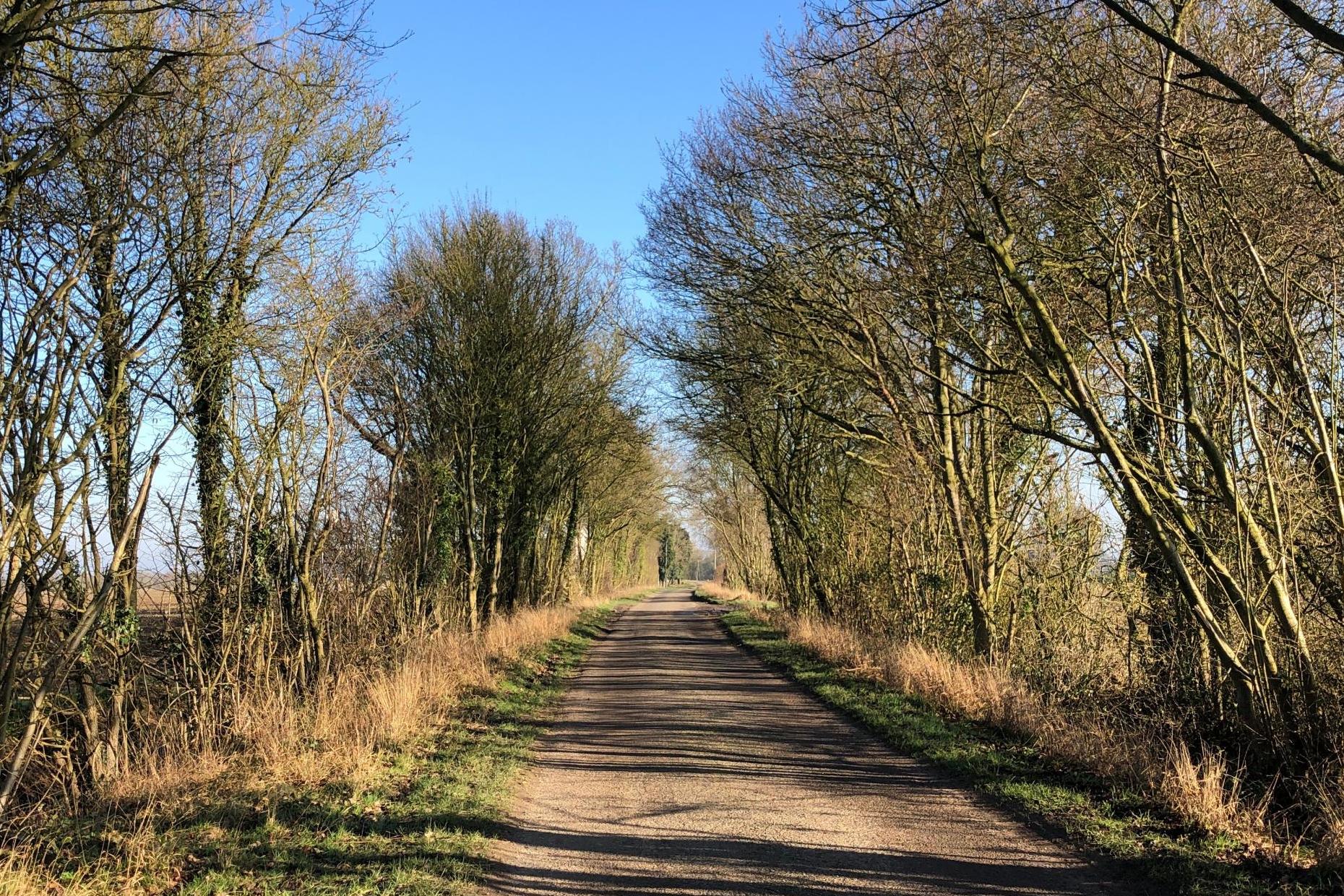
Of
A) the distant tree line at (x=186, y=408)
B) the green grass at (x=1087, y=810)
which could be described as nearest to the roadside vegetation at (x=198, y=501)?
the distant tree line at (x=186, y=408)

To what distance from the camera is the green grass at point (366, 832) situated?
4.91m

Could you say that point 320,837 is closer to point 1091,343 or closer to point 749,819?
point 749,819

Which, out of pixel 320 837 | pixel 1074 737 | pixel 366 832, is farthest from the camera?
pixel 1074 737

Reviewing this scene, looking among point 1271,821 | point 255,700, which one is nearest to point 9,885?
point 255,700

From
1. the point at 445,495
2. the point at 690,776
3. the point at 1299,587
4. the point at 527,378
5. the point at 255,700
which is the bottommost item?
the point at 690,776

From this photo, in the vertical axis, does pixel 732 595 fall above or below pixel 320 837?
below

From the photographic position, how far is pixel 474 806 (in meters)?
6.43

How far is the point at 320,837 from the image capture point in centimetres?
564

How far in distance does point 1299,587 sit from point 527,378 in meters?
16.1

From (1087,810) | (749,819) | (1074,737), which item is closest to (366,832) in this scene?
(749,819)

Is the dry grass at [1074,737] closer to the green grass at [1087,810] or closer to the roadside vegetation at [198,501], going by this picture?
the green grass at [1087,810]

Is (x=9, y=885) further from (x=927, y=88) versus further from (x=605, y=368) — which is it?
(x=605, y=368)

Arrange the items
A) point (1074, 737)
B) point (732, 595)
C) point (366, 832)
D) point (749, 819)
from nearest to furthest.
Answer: point (366, 832)
point (749, 819)
point (1074, 737)
point (732, 595)

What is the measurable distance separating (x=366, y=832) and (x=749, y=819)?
8.53 feet
